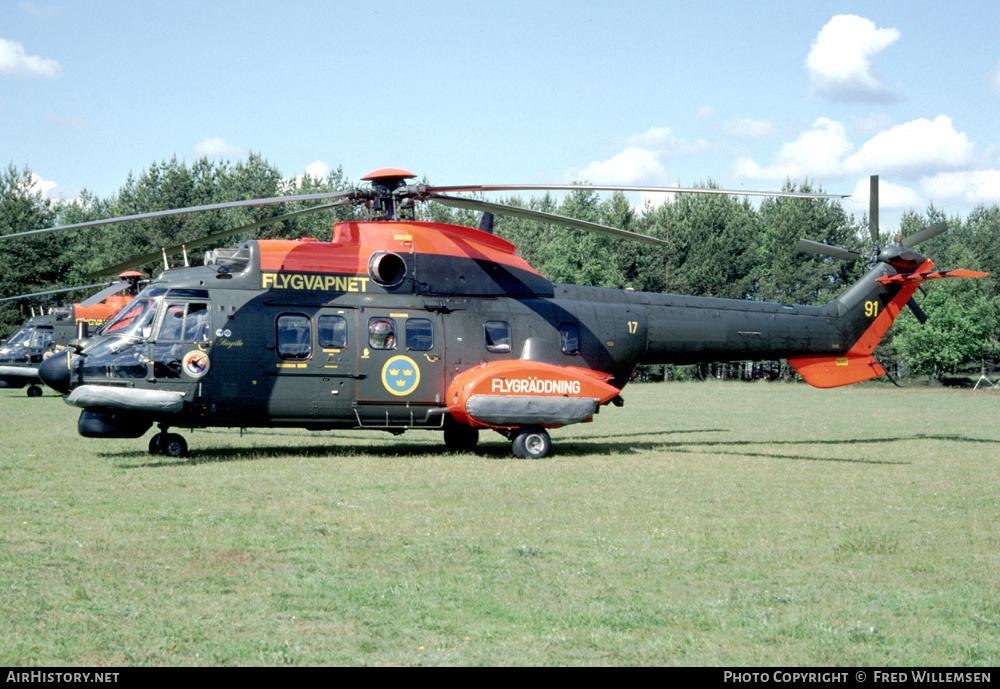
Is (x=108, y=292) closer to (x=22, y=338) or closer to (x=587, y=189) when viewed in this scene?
(x=22, y=338)

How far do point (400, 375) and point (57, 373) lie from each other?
6.02 metres

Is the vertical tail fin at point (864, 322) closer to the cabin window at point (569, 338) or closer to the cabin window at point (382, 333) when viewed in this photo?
the cabin window at point (569, 338)

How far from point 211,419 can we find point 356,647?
35.6 feet

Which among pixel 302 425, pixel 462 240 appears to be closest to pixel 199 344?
pixel 302 425

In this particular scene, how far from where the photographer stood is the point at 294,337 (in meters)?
16.7

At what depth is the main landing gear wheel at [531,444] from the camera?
57.8ft

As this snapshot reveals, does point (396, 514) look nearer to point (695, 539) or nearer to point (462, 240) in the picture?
point (695, 539)

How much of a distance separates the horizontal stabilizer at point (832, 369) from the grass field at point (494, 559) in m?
4.01

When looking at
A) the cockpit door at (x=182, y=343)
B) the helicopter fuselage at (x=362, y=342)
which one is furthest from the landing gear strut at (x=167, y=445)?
the cockpit door at (x=182, y=343)

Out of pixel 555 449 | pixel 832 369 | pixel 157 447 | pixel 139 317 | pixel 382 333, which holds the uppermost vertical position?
pixel 139 317

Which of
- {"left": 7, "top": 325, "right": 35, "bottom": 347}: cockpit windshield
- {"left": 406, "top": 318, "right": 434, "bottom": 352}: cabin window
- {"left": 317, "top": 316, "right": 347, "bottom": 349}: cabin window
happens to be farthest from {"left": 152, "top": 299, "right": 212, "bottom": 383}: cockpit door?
{"left": 7, "top": 325, "right": 35, "bottom": 347}: cockpit windshield

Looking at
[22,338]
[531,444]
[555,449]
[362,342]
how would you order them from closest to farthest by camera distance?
[362,342] < [531,444] < [555,449] < [22,338]

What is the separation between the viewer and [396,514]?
11273mm

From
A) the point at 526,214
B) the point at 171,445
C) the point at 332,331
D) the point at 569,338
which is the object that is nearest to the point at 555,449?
the point at 569,338
